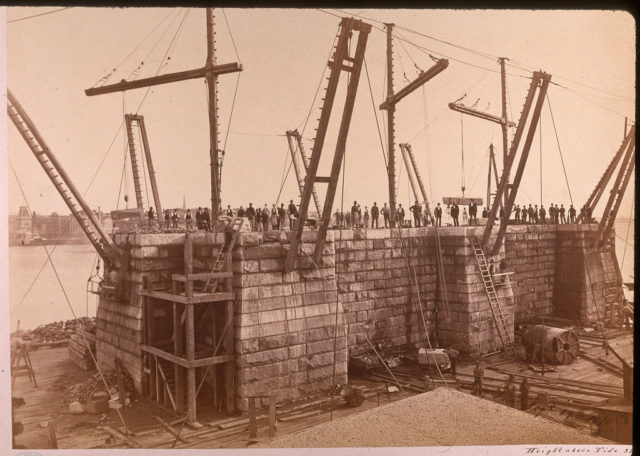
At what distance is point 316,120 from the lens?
10.5 metres

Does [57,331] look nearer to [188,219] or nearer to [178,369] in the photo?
[188,219]

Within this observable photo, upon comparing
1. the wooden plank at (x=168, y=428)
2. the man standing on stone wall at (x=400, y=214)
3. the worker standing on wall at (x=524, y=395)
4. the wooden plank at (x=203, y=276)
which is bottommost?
the wooden plank at (x=168, y=428)

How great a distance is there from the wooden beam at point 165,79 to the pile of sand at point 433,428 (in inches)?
274

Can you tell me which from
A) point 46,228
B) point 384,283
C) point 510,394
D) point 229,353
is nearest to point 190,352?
point 229,353

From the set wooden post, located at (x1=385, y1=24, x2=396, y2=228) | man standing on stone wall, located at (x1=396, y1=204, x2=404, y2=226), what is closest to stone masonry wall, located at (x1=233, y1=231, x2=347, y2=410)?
wooden post, located at (x1=385, y1=24, x2=396, y2=228)

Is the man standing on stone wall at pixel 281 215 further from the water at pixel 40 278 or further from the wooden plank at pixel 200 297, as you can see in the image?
the water at pixel 40 278

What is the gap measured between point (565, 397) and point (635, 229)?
4.51m

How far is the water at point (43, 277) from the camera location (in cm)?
820

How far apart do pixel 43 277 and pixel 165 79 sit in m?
4.44

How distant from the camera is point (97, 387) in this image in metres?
11.0

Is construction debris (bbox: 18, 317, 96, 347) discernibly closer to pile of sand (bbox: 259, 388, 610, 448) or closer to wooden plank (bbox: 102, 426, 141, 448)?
wooden plank (bbox: 102, 426, 141, 448)

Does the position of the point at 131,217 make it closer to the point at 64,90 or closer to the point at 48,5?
the point at 64,90

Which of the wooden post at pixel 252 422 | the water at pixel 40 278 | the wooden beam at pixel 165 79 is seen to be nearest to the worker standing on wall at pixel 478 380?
the wooden post at pixel 252 422

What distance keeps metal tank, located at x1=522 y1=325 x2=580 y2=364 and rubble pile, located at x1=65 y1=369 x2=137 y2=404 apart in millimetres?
10911
